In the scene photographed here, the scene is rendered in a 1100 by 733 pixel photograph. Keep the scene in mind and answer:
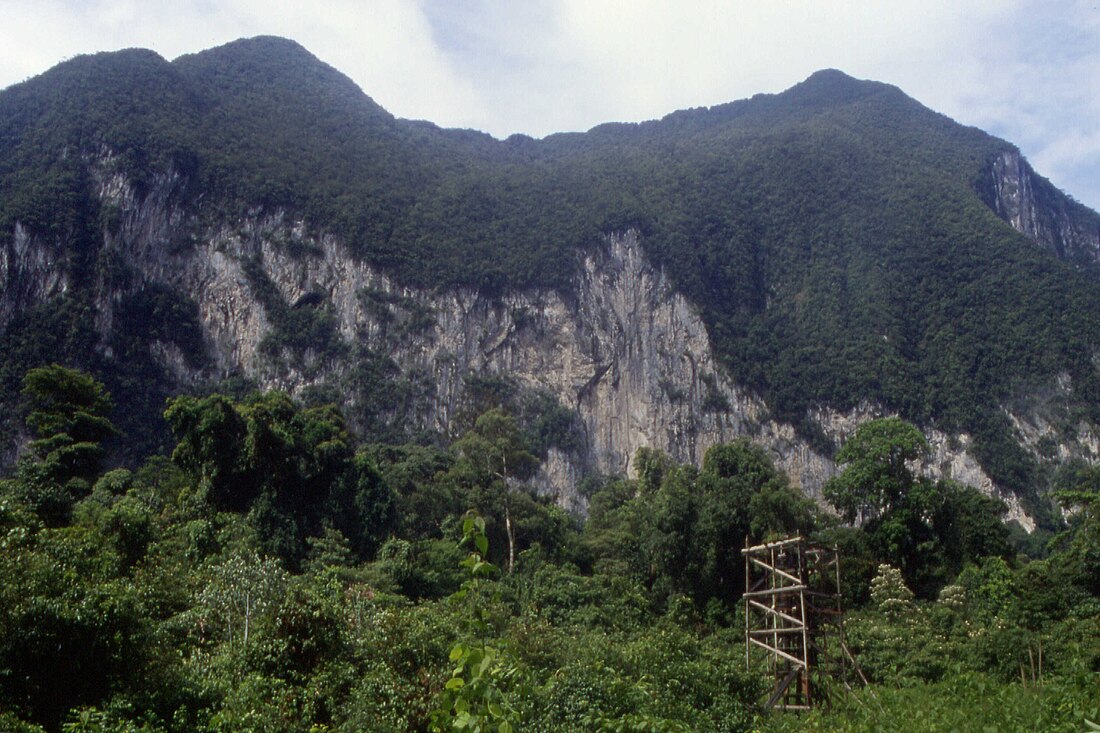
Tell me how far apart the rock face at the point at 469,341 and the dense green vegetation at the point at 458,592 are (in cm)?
Answer: 2214

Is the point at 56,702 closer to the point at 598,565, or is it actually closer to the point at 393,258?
the point at 598,565

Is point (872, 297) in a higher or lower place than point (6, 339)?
higher

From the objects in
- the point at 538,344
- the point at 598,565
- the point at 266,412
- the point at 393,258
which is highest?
the point at 393,258

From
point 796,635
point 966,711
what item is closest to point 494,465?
point 796,635

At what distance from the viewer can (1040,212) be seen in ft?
352

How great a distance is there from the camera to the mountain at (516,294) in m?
57.9

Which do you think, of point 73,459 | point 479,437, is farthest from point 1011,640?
point 73,459

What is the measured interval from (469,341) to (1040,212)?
254 ft

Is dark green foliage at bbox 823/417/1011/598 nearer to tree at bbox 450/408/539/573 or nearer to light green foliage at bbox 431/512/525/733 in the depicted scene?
tree at bbox 450/408/539/573

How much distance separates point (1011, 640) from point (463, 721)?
17029 mm

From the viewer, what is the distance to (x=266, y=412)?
1065 inches

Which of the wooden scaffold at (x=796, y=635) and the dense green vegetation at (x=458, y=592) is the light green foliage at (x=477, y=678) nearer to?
the dense green vegetation at (x=458, y=592)

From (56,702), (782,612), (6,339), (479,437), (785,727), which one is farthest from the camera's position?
(6,339)

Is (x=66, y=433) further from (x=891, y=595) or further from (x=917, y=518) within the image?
(x=917, y=518)
